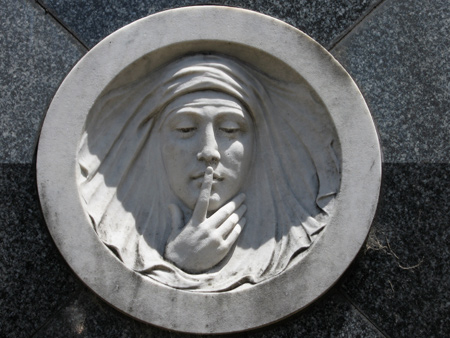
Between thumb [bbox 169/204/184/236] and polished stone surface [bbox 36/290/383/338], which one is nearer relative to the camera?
polished stone surface [bbox 36/290/383/338]

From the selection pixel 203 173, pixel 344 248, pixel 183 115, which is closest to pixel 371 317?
pixel 344 248

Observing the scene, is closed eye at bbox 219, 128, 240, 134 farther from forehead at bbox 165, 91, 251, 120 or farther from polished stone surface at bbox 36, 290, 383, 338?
polished stone surface at bbox 36, 290, 383, 338

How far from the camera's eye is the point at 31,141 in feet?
15.2

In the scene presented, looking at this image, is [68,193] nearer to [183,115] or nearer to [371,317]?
[183,115]

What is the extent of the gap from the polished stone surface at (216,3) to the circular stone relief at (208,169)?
17 centimetres

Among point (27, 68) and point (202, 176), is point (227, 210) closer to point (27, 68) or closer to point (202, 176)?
point (202, 176)

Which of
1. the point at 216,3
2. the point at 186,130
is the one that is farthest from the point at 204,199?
the point at 216,3

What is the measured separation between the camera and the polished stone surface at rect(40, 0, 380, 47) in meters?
4.74

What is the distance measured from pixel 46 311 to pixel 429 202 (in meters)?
2.04

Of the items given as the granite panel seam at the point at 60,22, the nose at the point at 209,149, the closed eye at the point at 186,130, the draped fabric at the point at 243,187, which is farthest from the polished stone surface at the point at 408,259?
the granite panel seam at the point at 60,22

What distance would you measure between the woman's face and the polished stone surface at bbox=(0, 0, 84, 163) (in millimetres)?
638

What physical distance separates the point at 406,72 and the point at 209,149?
1142 millimetres

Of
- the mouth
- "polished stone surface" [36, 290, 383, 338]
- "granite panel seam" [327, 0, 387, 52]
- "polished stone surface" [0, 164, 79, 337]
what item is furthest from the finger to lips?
"granite panel seam" [327, 0, 387, 52]

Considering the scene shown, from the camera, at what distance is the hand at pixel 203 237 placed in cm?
447
